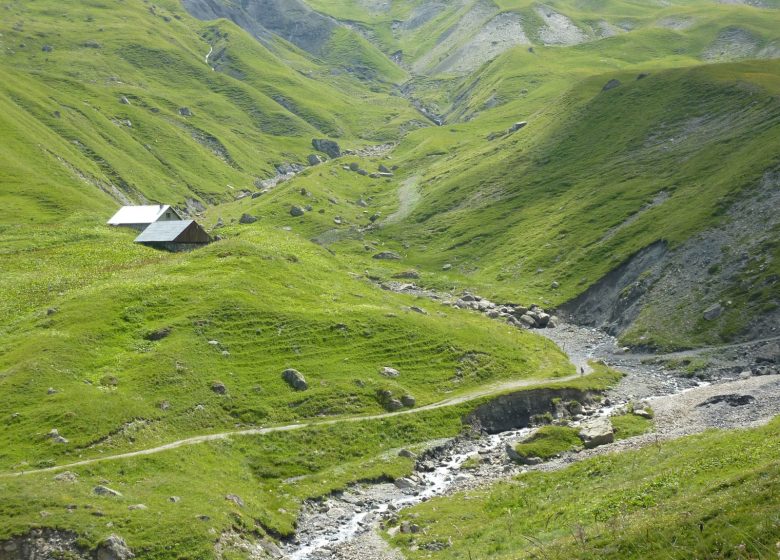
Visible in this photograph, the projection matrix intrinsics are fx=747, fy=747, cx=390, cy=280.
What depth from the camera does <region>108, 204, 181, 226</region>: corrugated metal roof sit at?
478 ft

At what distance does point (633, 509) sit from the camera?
38.6 meters

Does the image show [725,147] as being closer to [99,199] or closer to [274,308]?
[274,308]

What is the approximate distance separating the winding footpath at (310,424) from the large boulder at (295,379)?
244 inches

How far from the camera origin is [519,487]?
5666 centimetres

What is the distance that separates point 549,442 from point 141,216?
4156 inches

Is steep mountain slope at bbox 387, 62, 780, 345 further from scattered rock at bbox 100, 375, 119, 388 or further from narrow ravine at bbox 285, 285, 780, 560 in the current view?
scattered rock at bbox 100, 375, 119, 388

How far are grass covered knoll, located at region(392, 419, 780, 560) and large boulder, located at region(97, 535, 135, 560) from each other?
1724cm

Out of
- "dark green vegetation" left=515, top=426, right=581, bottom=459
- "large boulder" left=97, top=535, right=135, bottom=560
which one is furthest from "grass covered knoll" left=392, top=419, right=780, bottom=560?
"large boulder" left=97, top=535, right=135, bottom=560

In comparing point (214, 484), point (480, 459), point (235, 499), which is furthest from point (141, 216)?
point (235, 499)

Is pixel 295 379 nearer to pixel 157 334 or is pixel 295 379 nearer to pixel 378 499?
pixel 157 334

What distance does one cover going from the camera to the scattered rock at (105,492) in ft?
170

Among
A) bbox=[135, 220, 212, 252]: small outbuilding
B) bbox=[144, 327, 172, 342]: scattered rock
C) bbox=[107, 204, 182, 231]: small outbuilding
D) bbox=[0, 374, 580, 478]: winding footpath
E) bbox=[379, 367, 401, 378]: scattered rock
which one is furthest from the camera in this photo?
bbox=[107, 204, 182, 231]: small outbuilding

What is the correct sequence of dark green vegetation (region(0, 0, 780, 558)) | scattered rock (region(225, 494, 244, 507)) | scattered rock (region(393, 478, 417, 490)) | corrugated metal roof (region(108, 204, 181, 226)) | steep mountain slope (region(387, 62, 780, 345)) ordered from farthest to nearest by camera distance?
corrugated metal roof (region(108, 204, 181, 226)) → steep mountain slope (region(387, 62, 780, 345)) → scattered rock (region(393, 478, 417, 490)) → scattered rock (region(225, 494, 244, 507)) → dark green vegetation (region(0, 0, 780, 558))

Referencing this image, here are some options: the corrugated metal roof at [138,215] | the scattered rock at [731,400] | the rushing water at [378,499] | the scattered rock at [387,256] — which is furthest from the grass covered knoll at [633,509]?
the scattered rock at [387,256]
